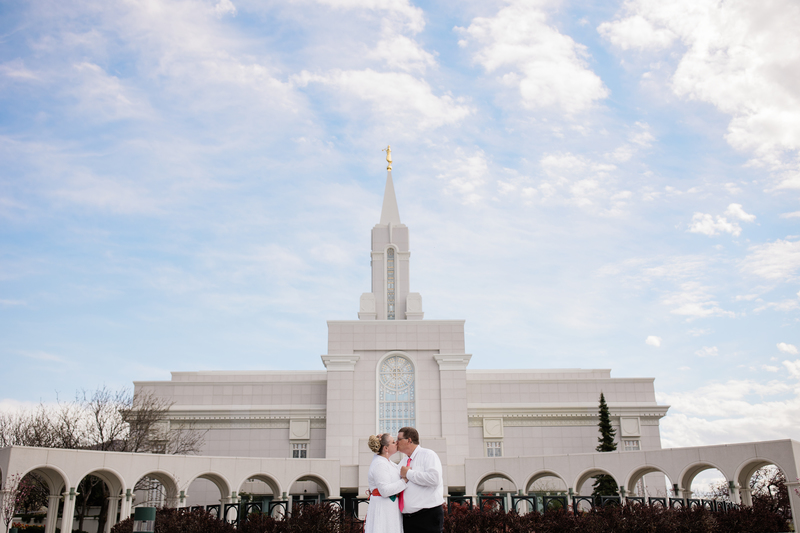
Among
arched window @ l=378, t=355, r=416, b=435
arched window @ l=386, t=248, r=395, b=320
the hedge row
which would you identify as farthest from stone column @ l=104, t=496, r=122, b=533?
arched window @ l=386, t=248, r=395, b=320

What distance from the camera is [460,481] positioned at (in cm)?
3206

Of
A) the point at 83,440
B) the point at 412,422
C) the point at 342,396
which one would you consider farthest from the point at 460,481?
the point at 83,440

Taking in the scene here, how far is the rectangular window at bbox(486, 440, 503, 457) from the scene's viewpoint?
1492 inches

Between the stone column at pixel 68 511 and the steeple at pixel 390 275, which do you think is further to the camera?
the steeple at pixel 390 275

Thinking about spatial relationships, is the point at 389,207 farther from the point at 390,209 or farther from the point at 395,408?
the point at 395,408

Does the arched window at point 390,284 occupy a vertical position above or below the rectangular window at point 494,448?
above

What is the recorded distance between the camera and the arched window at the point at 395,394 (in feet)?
119

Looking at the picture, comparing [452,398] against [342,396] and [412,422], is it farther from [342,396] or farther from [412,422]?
[342,396]

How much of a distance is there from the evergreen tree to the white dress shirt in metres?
26.6

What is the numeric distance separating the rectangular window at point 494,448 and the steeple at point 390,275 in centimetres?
867

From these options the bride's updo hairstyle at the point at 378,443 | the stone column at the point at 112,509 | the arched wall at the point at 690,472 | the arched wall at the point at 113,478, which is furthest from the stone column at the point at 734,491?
the stone column at the point at 112,509

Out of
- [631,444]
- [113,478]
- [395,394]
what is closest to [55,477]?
[113,478]

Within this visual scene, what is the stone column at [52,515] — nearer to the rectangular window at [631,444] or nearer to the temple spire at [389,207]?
the temple spire at [389,207]

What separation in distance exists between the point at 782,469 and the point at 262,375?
31510mm
